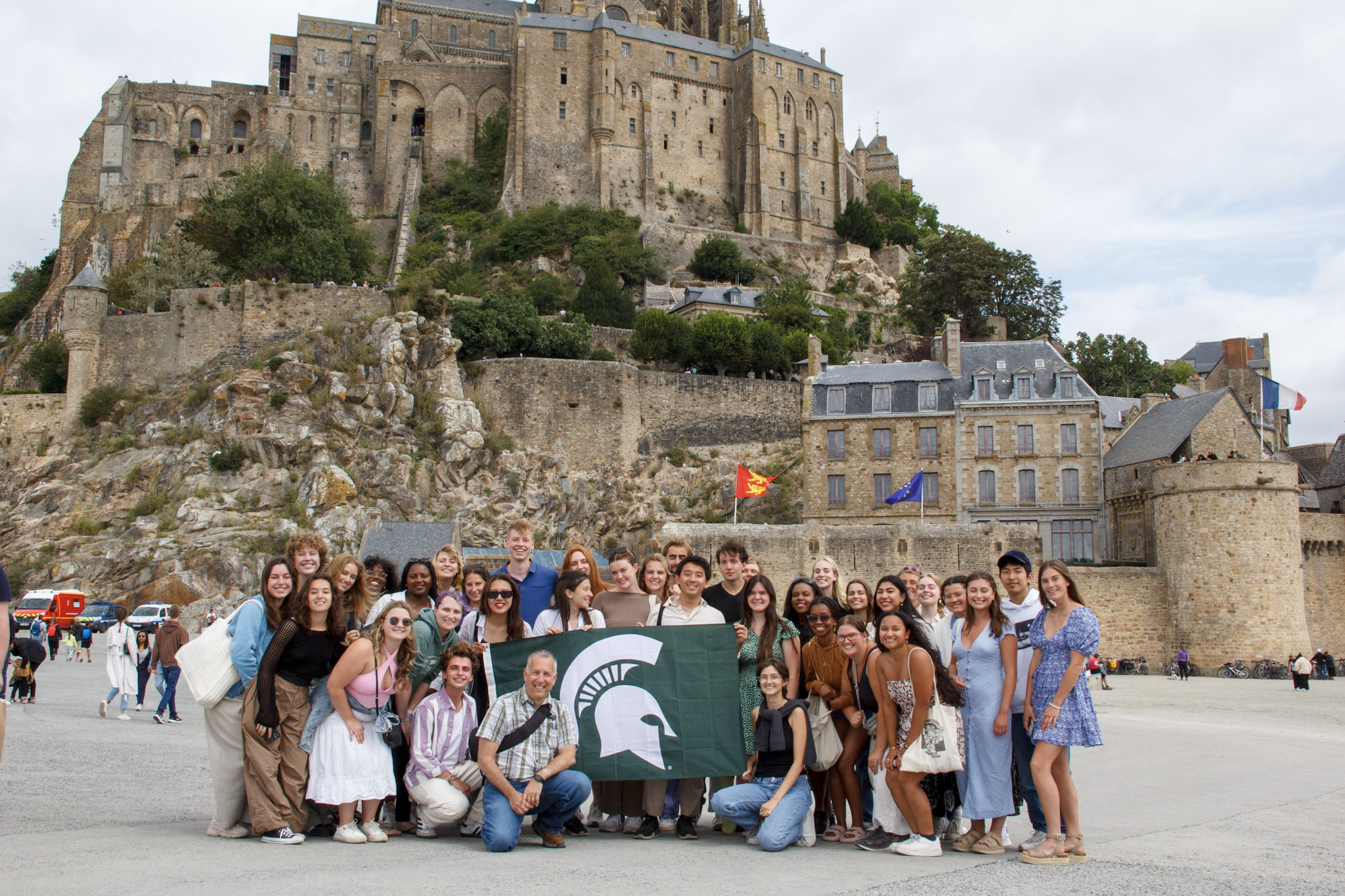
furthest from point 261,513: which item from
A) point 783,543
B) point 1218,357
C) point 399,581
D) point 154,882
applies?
Answer: point 1218,357

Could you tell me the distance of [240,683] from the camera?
24.2 ft

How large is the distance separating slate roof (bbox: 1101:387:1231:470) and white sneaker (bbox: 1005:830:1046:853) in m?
25.0

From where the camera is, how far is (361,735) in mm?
7168

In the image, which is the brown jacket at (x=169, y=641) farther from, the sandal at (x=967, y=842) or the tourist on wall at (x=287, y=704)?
the sandal at (x=967, y=842)

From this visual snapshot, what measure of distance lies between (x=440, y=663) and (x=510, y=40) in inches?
2977

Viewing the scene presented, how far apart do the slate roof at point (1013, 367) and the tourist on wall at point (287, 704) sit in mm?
28371

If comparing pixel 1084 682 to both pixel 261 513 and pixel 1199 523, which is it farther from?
pixel 261 513

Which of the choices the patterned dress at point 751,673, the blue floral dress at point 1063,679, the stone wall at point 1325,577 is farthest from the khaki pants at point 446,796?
the stone wall at point 1325,577

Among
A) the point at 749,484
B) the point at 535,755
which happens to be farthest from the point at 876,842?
the point at 749,484

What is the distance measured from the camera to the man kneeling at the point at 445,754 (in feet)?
24.0

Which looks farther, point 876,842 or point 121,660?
point 121,660

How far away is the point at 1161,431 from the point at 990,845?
27.0 m

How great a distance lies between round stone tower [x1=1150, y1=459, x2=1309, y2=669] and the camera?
2778 cm

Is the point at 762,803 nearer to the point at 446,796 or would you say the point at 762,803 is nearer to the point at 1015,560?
the point at 446,796
